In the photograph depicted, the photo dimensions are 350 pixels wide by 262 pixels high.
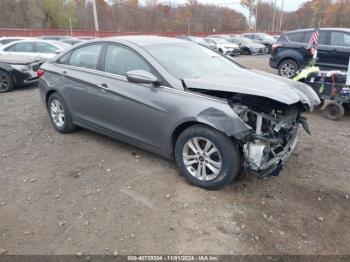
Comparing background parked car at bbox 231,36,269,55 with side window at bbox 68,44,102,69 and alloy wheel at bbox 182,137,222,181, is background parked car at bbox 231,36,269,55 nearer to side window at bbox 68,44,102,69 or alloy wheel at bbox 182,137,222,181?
side window at bbox 68,44,102,69

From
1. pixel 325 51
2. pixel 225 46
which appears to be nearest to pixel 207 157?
pixel 325 51

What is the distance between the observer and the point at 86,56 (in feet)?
16.2

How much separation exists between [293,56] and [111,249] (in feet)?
32.7

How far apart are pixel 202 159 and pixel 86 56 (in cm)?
252

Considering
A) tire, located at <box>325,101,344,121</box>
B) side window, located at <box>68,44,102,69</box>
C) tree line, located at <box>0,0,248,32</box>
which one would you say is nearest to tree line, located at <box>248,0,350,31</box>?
tree line, located at <box>0,0,248,32</box>

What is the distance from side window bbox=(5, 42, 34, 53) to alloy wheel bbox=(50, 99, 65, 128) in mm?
6869

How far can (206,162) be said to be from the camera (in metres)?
3.62

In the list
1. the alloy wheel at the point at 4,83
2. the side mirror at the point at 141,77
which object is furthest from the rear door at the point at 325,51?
the alloy wheel at the point at 4,83

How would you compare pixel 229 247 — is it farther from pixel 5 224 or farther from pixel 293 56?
pixel 293 56

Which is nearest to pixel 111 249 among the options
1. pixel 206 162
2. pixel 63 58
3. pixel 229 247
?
pixel 229 247

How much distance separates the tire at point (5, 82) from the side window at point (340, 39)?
9.63m

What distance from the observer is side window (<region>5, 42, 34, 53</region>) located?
37.1 feet

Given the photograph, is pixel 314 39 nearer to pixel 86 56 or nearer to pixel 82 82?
A: pixel 86 56

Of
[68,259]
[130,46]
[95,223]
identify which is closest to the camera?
[68,259]
